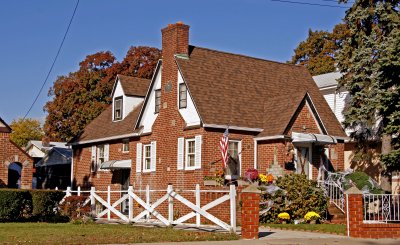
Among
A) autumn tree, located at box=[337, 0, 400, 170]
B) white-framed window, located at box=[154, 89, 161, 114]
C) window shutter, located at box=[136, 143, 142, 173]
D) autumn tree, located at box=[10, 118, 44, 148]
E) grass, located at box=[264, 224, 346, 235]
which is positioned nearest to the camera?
grass, located at box=[264, 224, 346, 235]

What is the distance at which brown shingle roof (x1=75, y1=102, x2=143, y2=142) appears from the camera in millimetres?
32594

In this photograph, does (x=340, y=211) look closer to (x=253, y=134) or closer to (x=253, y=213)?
(x=253, y=134)

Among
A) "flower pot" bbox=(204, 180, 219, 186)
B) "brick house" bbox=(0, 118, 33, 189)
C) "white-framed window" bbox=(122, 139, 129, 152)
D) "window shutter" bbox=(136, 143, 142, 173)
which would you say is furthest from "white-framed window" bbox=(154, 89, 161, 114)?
"brick house" bbox=(0, 118, 33, 189)

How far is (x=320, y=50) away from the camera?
5697 centimetres

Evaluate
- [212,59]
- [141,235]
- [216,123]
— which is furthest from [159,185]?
[141,235]

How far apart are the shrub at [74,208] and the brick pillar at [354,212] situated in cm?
1117

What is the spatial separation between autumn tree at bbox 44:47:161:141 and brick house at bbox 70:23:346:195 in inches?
879

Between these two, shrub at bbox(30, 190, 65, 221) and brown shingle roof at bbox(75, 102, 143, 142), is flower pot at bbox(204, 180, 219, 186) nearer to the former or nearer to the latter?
shrub at bbox(30, 190, 65, 221)

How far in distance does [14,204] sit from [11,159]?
965 cm

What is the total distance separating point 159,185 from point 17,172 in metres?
10.4

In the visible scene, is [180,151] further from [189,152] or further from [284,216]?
[284,216]

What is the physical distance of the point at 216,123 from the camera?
2639 centimetres

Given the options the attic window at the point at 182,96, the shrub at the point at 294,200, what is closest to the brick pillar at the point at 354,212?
the shrub at the point at 294,200

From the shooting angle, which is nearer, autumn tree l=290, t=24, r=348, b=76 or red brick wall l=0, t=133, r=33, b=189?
red brick wall l=0, t=133, r=33, b=189
